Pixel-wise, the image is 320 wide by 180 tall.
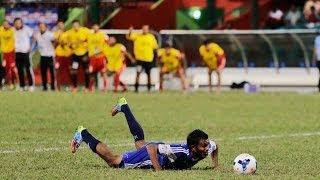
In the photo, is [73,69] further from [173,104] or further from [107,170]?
[107,170]

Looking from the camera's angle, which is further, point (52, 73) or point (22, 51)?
point (52, 73)

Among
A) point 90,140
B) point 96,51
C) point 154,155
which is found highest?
point 96,51

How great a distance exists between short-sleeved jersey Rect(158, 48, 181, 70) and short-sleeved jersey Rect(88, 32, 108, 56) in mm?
1839

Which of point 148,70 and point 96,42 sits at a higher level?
point 96,42

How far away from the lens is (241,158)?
47.7ft

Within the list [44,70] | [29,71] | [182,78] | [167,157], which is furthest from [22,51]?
[167,157]

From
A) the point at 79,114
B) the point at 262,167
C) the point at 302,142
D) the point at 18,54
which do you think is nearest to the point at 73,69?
the point at 18,54

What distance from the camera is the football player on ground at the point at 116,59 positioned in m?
35.6

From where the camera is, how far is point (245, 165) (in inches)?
568

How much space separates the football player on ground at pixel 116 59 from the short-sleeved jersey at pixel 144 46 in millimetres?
390

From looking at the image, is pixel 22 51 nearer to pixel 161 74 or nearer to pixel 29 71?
pixel 29 71

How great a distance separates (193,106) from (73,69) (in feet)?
23.5

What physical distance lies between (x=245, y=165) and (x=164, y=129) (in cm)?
828

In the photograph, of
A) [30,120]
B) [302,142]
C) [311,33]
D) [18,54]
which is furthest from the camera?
[311,33]
